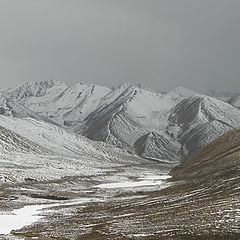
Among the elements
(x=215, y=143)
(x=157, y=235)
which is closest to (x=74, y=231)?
(x=157, y=235)

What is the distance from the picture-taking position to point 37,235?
5509 cm

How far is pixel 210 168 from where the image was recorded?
142500mm

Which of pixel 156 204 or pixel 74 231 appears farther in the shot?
pixel 156 204

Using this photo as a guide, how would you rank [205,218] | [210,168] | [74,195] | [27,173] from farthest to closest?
[27,173]
[210,168]
[74,195]
[205,218]

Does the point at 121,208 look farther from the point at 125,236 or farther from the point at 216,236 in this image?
the point at 216,236

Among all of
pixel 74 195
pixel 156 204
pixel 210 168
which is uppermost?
pixel 156 204

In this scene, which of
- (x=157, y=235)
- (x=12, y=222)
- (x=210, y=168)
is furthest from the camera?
(x=210, y=168)

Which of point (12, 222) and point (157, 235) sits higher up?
point (157, 235)

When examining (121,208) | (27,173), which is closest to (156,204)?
(121,208)

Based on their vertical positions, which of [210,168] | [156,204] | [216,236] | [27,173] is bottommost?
[27,173]

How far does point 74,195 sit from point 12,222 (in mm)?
51771

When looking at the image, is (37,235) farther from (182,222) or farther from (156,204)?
(156,204)

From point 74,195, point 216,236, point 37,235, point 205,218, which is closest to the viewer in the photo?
point 216,236

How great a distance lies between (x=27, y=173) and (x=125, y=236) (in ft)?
442
